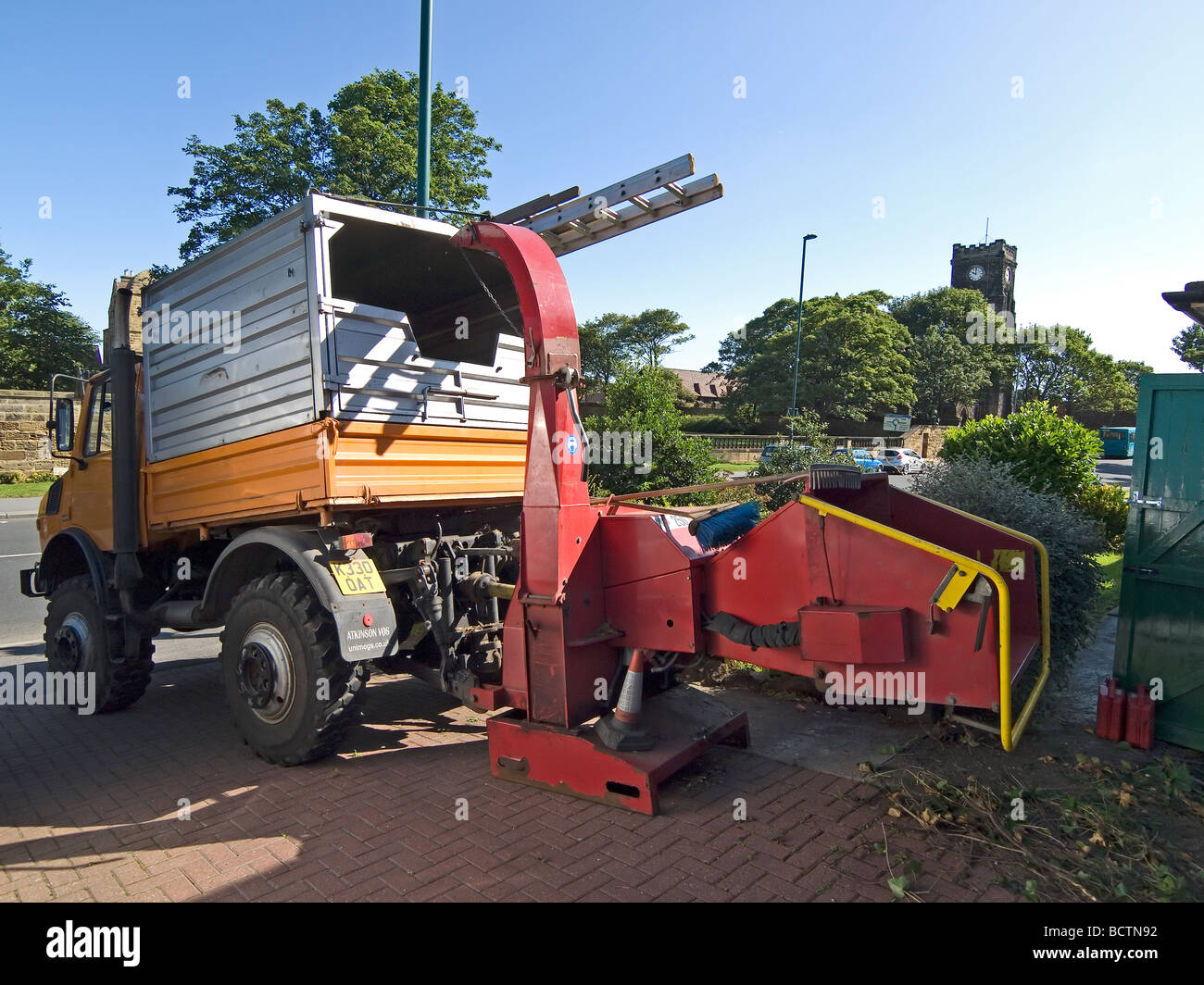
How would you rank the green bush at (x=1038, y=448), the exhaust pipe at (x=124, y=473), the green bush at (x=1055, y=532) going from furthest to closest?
the green bush at (x=1038, y=448) → the exhaust pipe at (x=124, y=473) → the green bush at (x=1055, y=532)

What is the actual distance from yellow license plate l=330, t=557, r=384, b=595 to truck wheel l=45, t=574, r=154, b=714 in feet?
8.53

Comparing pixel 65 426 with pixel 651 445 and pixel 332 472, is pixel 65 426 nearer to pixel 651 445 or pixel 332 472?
pixel 332 472

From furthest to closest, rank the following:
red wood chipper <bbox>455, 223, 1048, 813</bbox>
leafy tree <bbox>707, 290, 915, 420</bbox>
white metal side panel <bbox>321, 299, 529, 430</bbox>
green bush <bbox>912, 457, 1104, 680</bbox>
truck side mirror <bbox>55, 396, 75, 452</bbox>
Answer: leafy tree <bbox>707, 290, 915, 420</bbox>, truck side mirror <bbox>55, 396, 75, 452</bbox>, green bush <bbox>912, 457, 1104, 680</bbox>, white metal side panel <bbox>321, 299, 529, 430</bbox>, red wood chipper <bbox>455, 223, 1048, 813</bbox>

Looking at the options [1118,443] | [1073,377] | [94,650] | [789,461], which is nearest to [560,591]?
[94,650]

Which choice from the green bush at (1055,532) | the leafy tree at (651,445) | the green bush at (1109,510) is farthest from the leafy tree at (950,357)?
the green bush at (1055,532)

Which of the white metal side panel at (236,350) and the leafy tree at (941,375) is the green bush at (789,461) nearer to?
the white metal side panel at (236,350)

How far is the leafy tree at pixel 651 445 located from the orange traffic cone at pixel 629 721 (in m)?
5.49

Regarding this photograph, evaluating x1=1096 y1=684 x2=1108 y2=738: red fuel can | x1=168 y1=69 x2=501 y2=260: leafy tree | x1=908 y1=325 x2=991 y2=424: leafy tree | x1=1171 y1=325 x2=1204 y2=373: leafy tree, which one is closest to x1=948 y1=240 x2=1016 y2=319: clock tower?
x1=1171 y1=325 x2=1204 y2=373: leafy tree

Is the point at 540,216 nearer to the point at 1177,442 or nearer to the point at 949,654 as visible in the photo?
the point at 949,654

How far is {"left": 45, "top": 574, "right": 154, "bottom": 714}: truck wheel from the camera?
571 centimetres

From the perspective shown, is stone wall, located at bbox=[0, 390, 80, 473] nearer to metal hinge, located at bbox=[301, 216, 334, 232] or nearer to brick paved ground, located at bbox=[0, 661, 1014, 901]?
brick paved ground, located at bbox=[0, 661, 1014, 901]

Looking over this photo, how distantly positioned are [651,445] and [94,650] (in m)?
6.21

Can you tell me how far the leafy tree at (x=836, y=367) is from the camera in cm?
4238

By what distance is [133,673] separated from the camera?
19.1ft
